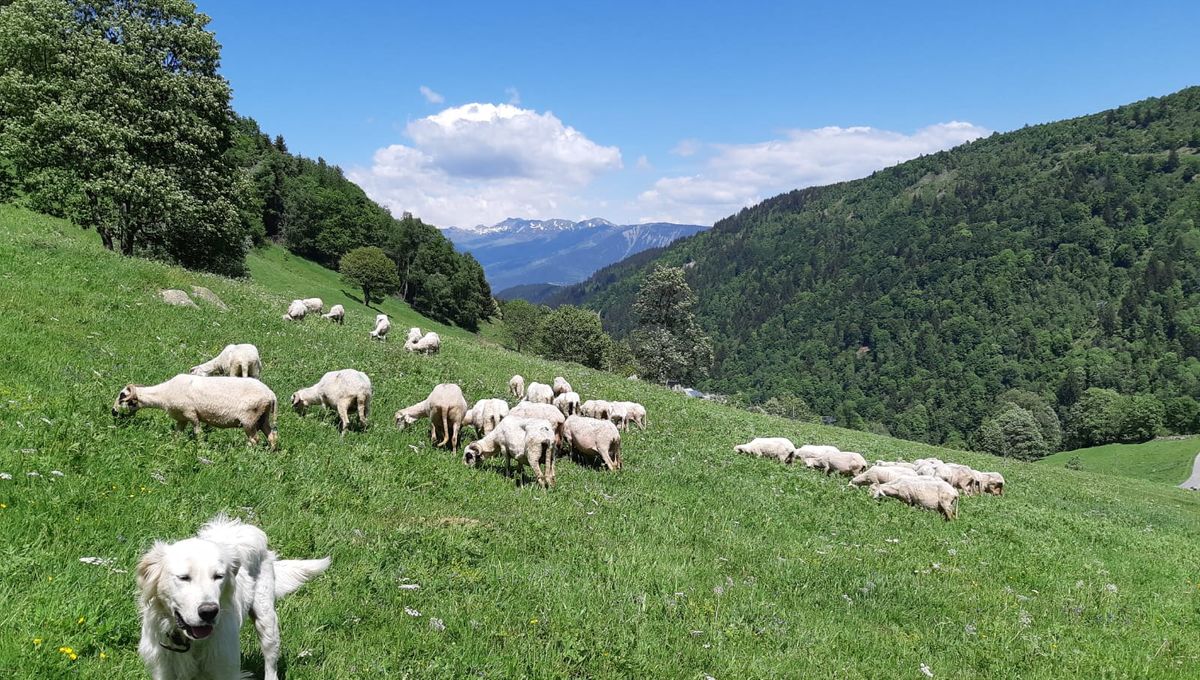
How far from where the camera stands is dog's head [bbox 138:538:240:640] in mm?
3957

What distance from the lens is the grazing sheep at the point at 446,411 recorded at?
1504cm

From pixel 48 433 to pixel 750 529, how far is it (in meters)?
11.8

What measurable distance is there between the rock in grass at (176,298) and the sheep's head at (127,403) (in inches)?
522

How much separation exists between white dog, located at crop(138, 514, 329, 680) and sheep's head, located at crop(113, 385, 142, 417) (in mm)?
7647

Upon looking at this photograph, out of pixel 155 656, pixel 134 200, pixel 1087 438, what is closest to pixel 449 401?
pixel 155 656

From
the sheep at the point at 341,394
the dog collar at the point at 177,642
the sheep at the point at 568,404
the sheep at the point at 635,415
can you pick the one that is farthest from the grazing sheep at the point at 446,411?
the dog collar at the point at 177,642

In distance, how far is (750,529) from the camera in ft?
39.5

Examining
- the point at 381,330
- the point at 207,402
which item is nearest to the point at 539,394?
the point at 381,330

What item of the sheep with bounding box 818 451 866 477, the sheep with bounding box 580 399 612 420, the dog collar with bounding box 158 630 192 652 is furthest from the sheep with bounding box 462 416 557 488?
the sheep with bounding box 818 451 866 477

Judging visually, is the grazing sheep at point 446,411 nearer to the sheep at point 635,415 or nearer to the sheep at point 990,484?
the sheep at point 635,415

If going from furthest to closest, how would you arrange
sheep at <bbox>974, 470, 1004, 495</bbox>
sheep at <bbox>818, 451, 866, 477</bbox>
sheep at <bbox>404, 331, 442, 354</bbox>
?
sheep at <bbox>404, 331, 442, 354</bbox>, sheep at <bbox>974, 470, 1004, 495</bbox>, sheep at <bbox>818, 451, 866, 477</bbox>

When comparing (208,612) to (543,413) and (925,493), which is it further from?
(925,493)

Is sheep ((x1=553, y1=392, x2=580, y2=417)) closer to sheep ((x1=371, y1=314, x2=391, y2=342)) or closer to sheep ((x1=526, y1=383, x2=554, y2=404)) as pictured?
sheep ((x1=526, y1=383, x2=554, y2=404))

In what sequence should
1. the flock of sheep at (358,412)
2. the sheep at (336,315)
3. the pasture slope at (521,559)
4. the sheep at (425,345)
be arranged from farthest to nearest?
the sheep at (336,315) < the sheep at (425,345) < the flock of sheep at (358,412) < the pasture slope at (521,559)
